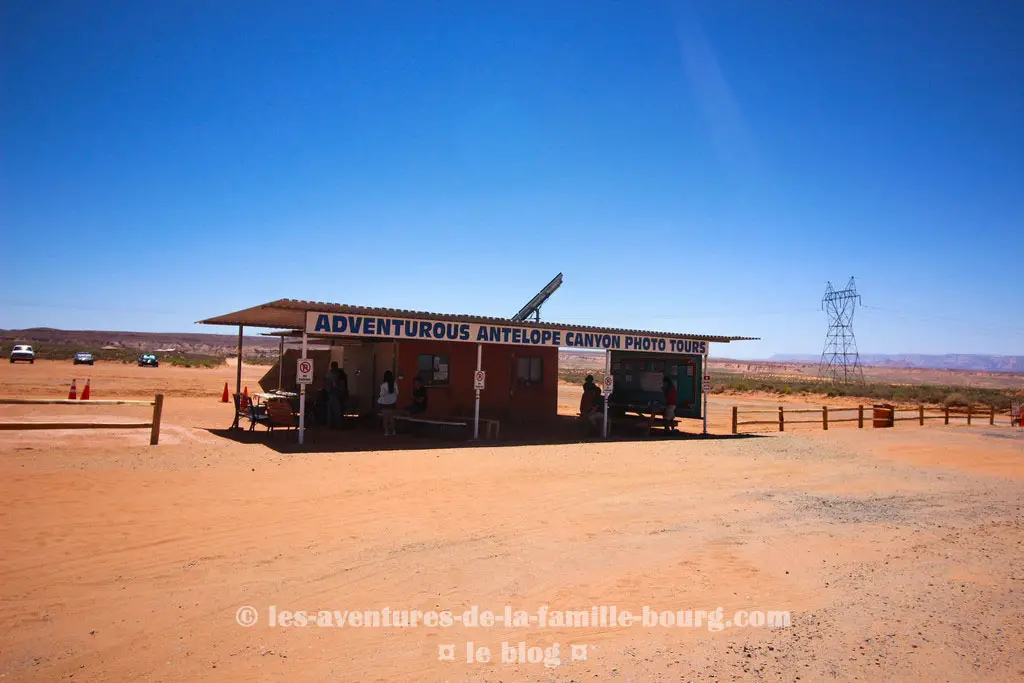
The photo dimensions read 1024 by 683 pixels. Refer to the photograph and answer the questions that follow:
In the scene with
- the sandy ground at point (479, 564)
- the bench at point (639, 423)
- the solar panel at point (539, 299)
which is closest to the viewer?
the sandy ground at point (479, 564)

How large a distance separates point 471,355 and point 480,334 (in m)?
2.69

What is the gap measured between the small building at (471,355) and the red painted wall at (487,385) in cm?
3

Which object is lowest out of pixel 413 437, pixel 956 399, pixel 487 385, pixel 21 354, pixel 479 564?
pixel 479 564

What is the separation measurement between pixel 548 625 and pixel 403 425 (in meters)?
11.9

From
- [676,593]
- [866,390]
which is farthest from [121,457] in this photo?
[866,390]

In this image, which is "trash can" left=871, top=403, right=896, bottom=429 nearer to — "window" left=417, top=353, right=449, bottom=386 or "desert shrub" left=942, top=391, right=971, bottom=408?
"window" left=417, top=353, right=449, bottom=386

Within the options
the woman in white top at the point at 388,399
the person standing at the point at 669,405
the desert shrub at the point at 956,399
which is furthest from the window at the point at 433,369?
the desert shrub at the point at 956,399

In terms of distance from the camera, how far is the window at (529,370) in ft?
64.0

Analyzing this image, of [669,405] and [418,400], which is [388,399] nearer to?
[418,400]

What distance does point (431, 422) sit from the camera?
15.8 meters

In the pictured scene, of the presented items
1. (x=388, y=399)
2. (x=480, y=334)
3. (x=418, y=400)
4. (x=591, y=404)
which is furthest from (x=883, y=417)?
(x=388, y=399)

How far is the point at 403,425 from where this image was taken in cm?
1661

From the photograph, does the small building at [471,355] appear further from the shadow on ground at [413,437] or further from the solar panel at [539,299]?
the solar panel at [539,299]

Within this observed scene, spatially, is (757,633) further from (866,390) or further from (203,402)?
(866,390)
